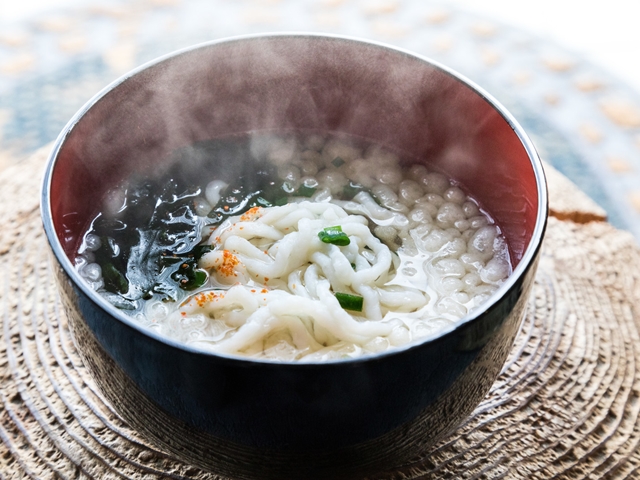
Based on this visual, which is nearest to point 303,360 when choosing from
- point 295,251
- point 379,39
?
point 295,251

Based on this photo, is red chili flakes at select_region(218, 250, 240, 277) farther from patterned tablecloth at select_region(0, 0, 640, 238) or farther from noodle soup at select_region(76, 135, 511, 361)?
patterned tablecloth at select_region(0, 0, 640, 238)

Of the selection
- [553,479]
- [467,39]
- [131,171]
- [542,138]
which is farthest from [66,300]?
[467,39]

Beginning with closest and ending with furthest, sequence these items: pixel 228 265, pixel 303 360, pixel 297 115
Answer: pixel 303 360 < pixel 228 265 < pixel 297 115

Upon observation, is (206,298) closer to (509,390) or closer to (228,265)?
(228,265)

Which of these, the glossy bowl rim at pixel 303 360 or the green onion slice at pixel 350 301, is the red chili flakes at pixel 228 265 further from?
the glossy bowl rim at pixel 303 360

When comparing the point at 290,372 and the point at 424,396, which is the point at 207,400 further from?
the point at 424,396

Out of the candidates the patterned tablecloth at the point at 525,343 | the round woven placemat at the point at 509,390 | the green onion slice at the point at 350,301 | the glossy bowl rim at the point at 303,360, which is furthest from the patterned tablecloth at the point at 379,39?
the green onion slice at the point at 350,301

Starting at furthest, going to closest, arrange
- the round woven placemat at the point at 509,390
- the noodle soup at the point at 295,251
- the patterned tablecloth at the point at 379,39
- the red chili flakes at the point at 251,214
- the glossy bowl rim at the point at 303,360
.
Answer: the patterned tablecloth at the point at 379,39, the red chili flakes at the point at 251,214, the round woven placemat at the point at 509,390, the noodle soup at the point at 295,251, the glossy bowl rim at the point at 303,360
